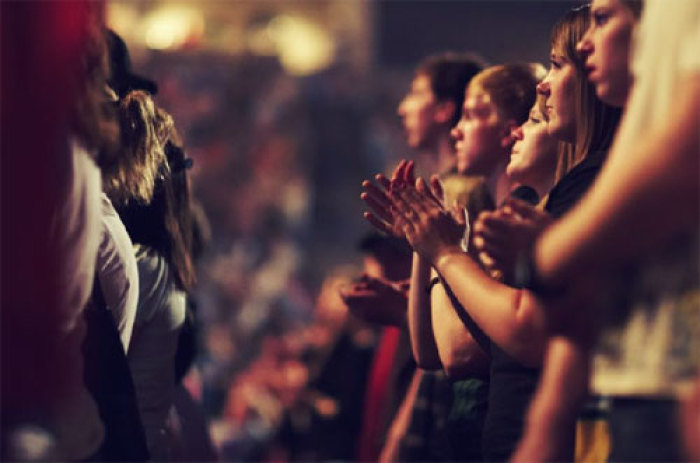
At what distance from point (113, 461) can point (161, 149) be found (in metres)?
1.14

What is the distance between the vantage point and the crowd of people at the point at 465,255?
2268 millimetres

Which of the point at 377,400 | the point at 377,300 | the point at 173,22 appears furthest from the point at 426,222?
the point at 173,22

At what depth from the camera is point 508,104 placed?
13.1ft

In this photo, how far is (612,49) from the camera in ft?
8.28

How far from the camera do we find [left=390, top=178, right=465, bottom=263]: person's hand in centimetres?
292

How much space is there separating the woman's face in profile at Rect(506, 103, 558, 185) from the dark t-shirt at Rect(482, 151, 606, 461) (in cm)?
51

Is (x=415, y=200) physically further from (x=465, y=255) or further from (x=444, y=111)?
(x=444, y=111)

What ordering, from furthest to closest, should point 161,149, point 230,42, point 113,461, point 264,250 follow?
1. point 230,42
2. point 264,250
3. point 161,149
4. point 113,461

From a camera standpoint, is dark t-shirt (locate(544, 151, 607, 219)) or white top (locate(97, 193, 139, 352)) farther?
white top (locate(97, 193, 139, 352))

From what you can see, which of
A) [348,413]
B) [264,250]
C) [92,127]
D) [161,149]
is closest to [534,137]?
[161,149]

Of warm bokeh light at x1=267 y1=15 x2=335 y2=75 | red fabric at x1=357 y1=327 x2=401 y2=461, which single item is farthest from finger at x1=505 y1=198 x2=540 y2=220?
warm bokeh light at x1=267 y1=15 x2=335 y2=75

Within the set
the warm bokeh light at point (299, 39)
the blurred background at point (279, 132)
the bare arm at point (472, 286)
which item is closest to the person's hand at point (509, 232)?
the bare arm at point (472, 286)

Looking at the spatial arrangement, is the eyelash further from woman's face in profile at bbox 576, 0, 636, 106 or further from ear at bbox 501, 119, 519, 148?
ear at bbox 501, 119, 519, 148

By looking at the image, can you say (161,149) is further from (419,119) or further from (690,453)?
(690,453)
